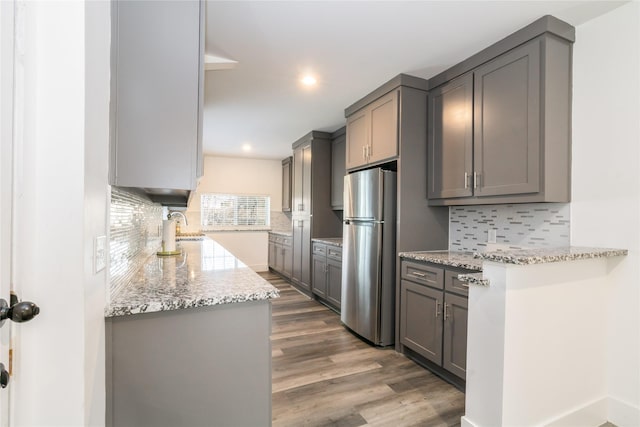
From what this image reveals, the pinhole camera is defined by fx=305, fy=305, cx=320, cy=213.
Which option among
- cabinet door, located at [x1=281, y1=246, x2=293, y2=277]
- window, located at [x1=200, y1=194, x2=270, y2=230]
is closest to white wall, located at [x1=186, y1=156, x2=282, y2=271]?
window, located at [x1=200, y1=194, x2=270, y2=230]

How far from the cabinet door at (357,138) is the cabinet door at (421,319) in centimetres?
137

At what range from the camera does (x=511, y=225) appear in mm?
2416

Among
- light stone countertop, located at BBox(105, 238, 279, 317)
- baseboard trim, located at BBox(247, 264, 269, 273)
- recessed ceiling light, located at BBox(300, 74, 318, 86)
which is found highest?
recessed ceiling light, located at BBox(300, 74, 318, 86)

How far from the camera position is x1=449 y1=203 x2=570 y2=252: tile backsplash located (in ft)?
6.90

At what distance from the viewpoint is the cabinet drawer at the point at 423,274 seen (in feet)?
7.49

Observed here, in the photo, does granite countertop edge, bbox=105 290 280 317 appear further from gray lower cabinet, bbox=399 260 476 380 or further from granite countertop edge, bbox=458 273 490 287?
gray lower cabinet, bbox=399 260 476 380

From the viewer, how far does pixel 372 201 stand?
2.84m

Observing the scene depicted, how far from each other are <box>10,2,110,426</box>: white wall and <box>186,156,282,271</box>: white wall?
18.3ft

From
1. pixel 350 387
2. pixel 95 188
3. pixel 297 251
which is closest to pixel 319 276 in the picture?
pixel 297 251

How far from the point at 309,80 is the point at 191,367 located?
2.48 metres

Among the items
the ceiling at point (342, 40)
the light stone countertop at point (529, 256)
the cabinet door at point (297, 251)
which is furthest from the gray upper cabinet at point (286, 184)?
the light stone countertop at point (529, 256)

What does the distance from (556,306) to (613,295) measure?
1.75 ft

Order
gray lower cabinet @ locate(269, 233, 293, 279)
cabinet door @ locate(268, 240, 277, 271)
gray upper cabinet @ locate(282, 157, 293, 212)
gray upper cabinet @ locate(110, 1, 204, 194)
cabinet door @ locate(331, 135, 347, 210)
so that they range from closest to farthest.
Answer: gray upper cabinet @ locate(110, 1, 204, 194), cabinet door @ locate(331, 135, 347, 210), gray lower cabinet @ locate(269, 233, 293, 279), gray upper cabinet @ locate(282, 157, 293, 212), cabinet door @ locate(268, 240, 277, 271)

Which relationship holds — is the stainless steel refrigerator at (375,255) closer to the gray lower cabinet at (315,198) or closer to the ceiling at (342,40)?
the ceiling at (342,40)
